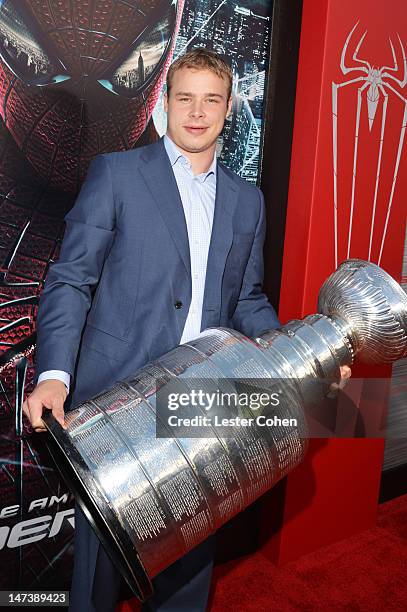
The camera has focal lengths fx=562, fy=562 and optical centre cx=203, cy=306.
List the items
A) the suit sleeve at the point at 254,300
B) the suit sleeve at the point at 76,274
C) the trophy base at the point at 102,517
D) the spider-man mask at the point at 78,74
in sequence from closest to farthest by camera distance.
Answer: the trophy base at the point at 102,517, the suit sleeve at the point at 76,274, the spider-man mask at the point at 78,74, the suit sleeve at the point at 254,300

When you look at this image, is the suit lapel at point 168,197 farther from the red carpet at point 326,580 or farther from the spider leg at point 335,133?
the red carpet at point 326,580

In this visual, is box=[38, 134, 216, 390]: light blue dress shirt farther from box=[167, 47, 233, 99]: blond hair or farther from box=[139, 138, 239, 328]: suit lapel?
box=[167, 47, 233, 99]: blond hair

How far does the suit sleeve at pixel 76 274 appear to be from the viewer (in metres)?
1.12

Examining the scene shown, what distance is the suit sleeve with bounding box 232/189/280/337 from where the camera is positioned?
148 cm

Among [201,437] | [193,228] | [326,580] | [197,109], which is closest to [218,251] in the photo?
[193,228]

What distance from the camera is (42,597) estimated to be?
5.52ft

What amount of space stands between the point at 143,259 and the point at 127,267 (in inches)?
1.6

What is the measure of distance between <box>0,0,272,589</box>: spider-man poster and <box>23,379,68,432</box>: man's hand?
490mm

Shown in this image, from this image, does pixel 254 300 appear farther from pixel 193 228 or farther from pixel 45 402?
pixel 45 402

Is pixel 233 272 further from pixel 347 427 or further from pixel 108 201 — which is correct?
pixel 347 427

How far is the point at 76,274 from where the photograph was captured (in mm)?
1191

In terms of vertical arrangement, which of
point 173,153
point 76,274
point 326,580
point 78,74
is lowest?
point 326,580

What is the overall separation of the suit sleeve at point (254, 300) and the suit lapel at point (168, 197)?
28 cm

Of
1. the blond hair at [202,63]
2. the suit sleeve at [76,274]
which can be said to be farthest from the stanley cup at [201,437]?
the blond hair at [202,63]
